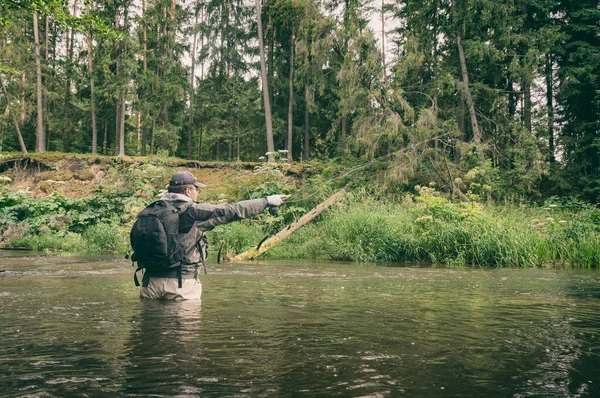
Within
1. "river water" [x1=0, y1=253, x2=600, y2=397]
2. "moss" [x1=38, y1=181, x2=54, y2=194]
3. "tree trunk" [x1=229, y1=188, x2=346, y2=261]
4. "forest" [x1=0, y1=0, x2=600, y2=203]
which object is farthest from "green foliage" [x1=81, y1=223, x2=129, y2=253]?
"moss" [x1=38, y1=181, x2=54, y2=194]

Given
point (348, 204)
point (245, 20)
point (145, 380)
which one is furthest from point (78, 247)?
point (245, 20)

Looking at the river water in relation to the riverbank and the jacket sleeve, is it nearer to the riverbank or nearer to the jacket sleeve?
the jacket sleeve

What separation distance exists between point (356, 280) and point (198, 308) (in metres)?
3.84

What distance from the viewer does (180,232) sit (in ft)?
18.3

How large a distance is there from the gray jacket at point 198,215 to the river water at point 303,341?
2.30ft

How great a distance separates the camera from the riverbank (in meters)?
12.4

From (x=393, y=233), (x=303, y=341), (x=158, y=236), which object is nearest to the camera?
(x=303, y=341)

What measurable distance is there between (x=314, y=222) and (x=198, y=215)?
12.1m

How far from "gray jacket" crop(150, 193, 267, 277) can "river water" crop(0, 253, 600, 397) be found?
2.30 ft

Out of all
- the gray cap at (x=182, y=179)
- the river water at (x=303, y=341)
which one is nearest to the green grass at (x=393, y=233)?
the river water at (x=303, y=341)

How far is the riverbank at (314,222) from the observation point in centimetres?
1240

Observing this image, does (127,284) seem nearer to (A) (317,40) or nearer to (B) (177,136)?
(A) (317,40)

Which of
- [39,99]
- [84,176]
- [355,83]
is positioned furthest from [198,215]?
[39,99]

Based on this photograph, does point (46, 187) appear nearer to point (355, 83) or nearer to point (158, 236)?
point (355, 83)
